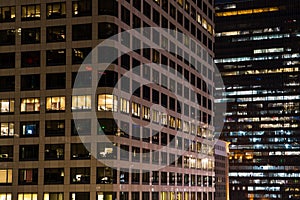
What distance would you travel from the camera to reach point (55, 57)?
89.6m

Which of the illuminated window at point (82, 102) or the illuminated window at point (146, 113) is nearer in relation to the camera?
the illuminated window at point (82, 102)

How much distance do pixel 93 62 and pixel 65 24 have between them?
23.4ft

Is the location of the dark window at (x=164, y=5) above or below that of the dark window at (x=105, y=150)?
above

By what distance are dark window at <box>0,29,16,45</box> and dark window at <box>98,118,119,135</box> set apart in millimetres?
18114

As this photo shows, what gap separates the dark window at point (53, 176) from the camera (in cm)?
8675

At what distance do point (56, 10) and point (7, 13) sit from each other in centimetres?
772

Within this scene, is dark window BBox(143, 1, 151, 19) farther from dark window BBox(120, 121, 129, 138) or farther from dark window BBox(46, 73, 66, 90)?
dark window BBox(120, 121, 129, 138)

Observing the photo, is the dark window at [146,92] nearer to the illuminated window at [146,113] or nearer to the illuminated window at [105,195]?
the illuminated window at [146,113]

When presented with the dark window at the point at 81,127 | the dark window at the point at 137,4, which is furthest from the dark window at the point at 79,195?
the dark window at the point at 137,4

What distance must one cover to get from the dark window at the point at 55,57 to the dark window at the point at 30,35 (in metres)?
A: 2.74

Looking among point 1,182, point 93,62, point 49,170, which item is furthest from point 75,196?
point 93,62

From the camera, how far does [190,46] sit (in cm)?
12356

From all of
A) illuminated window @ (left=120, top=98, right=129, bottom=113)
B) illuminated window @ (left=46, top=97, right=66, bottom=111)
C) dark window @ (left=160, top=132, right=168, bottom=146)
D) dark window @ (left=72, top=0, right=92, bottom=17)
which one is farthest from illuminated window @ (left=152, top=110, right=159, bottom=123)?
dark window @ (left=72, top=0, right=92, bottom=17)

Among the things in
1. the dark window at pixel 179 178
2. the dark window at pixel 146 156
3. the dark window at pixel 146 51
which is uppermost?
the dark window at pixel 146 51
